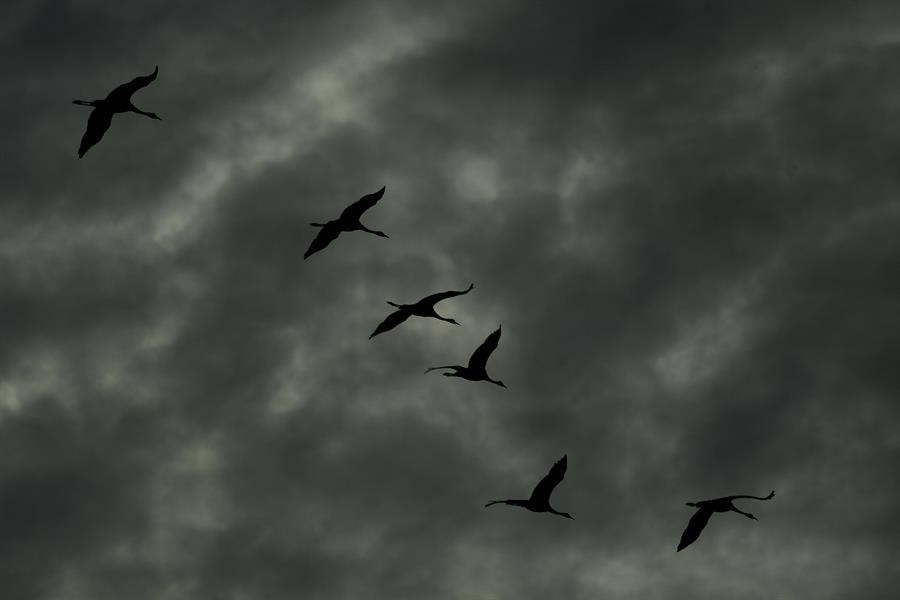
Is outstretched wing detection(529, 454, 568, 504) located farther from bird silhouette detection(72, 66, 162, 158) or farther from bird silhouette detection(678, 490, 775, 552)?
bird silhouette detection(72, 66, 162, 158)

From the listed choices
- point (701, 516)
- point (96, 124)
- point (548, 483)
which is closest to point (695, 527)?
point (701, 516)

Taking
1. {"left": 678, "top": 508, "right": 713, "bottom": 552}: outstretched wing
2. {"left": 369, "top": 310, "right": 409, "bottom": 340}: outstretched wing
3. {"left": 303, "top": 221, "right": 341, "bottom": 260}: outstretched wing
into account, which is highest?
{"left": 303, "top": 221, "right": 341, "bottom": 260}: outstretched wing

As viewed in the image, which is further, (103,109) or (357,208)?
(357,208)

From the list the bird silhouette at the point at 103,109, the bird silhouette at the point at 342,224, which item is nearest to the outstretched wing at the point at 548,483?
the bird silhouette at the point at 342,224

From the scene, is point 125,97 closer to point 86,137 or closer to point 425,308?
point 86,137

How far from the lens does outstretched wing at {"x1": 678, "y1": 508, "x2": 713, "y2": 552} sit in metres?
40.6

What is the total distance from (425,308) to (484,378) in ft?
12.9

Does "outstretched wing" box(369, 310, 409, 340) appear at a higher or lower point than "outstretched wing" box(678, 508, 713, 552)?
higher

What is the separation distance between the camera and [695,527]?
4122 cm

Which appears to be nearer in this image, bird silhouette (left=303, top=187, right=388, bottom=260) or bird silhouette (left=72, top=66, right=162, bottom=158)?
bird silhouette (left=72, top=66, right=162, bottom=158)

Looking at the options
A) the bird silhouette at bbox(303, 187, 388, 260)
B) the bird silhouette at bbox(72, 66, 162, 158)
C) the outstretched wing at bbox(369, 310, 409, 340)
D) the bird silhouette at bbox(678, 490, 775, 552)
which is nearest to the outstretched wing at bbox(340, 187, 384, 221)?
the bird silhouette at bbox(303, 187, 388, 260)

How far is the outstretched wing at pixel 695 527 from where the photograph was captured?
40.6m

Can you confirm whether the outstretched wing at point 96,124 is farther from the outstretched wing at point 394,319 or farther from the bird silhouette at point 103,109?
the outstretched wing at point 394,319

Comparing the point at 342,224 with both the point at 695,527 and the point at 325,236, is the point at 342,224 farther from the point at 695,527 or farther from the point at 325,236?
the point at 695,527
